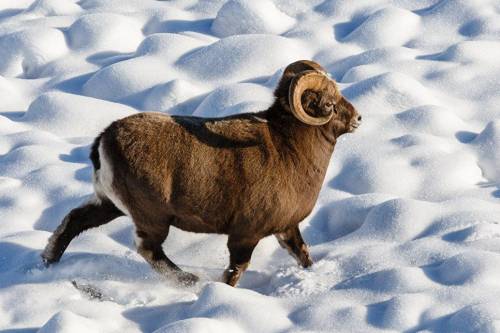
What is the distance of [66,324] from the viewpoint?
4.93 meters

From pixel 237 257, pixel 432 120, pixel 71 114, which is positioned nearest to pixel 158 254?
pixel 237 257

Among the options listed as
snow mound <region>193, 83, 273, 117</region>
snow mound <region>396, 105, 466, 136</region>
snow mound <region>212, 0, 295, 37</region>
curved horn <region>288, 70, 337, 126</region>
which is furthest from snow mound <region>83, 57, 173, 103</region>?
curved horn <region>288, 70, 337, 126</region>

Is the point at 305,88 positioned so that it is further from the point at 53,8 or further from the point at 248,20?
the point at 53,8

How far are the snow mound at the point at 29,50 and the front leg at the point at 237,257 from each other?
195 inches

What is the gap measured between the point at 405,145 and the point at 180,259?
2.33 meters

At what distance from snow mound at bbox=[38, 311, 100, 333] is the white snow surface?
0.01 meters

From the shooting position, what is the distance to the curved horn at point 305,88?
5867mm

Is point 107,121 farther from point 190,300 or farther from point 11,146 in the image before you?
point 190,300

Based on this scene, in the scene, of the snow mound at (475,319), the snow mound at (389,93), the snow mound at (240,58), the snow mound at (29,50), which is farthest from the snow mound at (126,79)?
the snow mound at (475,319)

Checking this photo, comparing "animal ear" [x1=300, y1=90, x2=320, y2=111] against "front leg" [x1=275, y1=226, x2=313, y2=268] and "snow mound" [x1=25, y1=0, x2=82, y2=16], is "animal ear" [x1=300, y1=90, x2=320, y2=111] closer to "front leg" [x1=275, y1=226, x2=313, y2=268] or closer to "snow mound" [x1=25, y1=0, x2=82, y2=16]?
"front leg" [x1=275, y1=226, x2=313, y2=268]

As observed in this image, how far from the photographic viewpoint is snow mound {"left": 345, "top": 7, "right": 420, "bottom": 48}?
992 centimetres

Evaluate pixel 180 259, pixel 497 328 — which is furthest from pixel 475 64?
pixel 497 328

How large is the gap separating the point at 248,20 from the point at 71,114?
267 cm

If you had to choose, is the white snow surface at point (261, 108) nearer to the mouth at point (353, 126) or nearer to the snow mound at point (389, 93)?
the snow mound at point (389, 93)
